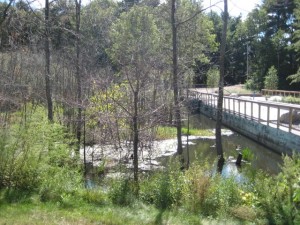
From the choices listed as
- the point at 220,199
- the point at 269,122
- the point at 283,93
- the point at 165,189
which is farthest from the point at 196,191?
the point at 283,93

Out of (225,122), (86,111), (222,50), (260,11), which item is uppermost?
(260,11)

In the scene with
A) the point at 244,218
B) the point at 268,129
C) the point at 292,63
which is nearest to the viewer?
the point at 244,218

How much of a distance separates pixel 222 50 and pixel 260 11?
41.6 metres

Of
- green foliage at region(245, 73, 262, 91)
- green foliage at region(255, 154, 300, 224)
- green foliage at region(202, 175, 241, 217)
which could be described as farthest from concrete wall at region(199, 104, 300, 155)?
green foliage at region(245, 73, 262, 91)

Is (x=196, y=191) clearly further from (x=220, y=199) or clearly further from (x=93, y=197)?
(x=93, y=197)

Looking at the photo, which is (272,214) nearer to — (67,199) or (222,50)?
(67,199)

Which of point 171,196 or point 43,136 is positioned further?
point 43,136

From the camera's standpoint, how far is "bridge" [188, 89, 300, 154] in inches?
603

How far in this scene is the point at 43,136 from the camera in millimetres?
7832

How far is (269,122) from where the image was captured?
18.0 m

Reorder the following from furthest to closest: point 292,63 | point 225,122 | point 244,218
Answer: point 292,63 → point 225,122 → point 244,218

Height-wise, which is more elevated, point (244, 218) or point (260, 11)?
point (260, 11)

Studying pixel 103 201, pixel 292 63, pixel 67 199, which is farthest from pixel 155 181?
pixel 292 63

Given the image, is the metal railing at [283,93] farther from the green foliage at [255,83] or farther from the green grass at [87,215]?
the green grass at [87,215]
